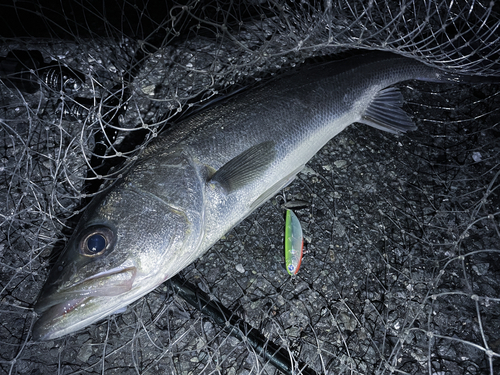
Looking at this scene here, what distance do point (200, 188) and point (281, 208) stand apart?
2.94ft

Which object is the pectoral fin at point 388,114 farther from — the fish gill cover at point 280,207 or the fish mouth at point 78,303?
the fish mouth at point 78,303

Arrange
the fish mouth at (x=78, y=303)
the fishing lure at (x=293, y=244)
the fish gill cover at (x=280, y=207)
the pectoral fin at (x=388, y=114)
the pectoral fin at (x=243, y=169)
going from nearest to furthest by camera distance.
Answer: the fish mouth at (x=78, y=303) < the pectoral fin at (x=243, y=169) < the fish gill cover at (x=280, y=207) < the fishing lure at (x=293, y=244) < the pectoral fin at (x=388, y=114)

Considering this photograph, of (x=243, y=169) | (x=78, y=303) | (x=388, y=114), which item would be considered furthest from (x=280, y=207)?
(x=78, y=303)

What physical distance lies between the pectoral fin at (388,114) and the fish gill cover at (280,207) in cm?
15

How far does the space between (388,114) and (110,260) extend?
2.49 meters

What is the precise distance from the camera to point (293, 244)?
8.70ft

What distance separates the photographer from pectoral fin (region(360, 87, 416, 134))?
2924mm

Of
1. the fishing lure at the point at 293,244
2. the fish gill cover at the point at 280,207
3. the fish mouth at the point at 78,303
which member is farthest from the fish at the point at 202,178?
the fishing lure at the point at 293,244

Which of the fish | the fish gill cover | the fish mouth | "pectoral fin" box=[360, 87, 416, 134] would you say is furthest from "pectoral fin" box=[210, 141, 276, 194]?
"pectoral fin" box=[360, 87, 416, 134]

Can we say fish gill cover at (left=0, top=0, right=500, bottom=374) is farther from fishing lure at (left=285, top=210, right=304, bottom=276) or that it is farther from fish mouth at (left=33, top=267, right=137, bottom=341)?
fish mouth at (left=33, top=267, right=137, bottom=341)

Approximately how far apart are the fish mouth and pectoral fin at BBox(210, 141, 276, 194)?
85 cm

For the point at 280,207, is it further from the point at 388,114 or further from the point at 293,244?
the point at 388,114

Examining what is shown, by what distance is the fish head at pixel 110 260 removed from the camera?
180 cm

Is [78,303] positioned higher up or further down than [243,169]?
further down
